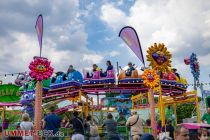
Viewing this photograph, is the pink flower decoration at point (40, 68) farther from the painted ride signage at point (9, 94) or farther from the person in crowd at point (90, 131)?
the painted ride signage at point (9, 94)

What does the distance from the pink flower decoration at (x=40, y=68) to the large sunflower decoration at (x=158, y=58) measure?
165 inches

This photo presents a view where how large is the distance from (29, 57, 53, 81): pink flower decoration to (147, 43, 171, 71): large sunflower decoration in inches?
165

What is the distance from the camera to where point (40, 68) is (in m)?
11.4

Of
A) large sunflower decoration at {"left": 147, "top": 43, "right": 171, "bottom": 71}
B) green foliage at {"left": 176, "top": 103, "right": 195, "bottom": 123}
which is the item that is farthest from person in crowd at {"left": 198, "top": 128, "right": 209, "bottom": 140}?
green foliage at {"left": 176, "top": 103, "right": 195, "bottom": 123}

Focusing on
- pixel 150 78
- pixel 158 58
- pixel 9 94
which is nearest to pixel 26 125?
pixel 150 78

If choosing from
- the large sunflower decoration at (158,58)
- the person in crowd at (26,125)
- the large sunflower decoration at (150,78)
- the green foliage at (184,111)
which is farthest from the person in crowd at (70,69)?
the green foliage at (184,111)

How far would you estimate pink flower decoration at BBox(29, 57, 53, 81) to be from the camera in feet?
37.0

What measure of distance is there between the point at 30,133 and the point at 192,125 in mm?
6107

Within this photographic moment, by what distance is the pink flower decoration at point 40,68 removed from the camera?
1129 centimetres

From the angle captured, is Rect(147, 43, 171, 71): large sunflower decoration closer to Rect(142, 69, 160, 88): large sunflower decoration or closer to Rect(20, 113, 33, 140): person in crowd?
Rect(142, 69, 160, 88): large sunflower decoration

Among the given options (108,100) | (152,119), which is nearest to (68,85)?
(108,100)

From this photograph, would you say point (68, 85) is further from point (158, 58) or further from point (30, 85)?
point (158, 58)

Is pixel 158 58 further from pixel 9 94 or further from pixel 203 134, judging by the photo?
pixel 9 94

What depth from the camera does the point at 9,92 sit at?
2620cm
